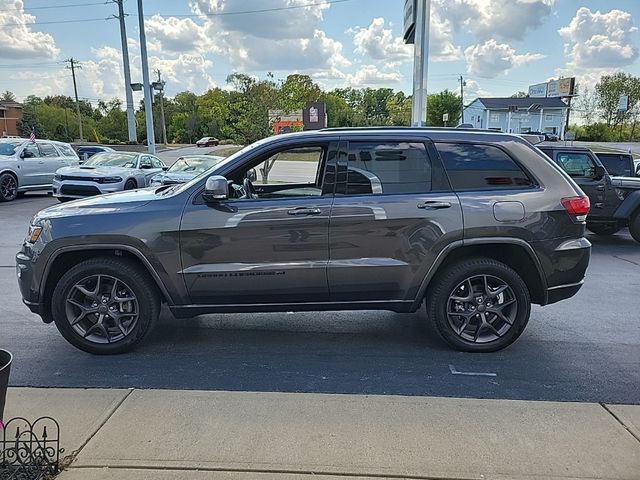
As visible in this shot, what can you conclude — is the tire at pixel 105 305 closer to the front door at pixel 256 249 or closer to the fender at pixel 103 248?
the fender at pixel 103 248

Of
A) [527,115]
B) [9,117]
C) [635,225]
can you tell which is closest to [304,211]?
[635,225]

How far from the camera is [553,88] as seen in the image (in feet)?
210

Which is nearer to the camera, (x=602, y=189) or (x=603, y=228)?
(x=602, y=189)

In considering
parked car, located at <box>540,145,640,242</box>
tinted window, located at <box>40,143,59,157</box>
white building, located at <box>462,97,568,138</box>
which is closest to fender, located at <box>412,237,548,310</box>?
parked car, located at <box>540,145,640,242</box>

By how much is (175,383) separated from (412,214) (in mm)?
2243

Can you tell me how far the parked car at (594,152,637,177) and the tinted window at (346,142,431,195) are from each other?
27.3ft

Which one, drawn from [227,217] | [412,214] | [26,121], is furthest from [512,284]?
[26,121]

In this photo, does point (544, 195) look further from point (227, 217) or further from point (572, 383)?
point (227, 217)

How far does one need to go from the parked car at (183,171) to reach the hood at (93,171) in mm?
890

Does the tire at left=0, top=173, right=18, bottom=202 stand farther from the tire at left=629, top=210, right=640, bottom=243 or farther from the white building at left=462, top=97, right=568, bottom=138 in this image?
the white building at left=462, top=97, right=568, bottom=138

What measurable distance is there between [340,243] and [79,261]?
2.19m

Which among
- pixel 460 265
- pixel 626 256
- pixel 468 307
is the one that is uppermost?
pixel 460 265

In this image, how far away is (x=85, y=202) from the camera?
14.3ft

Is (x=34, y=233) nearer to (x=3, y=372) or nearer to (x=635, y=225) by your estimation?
(x=3, y=372)
